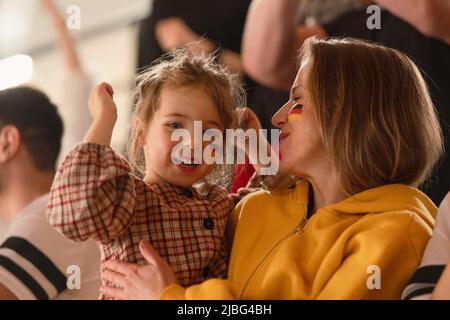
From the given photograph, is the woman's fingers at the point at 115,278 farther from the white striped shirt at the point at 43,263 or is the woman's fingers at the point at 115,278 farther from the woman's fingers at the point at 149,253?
the white striped shirt at the point at 43,263

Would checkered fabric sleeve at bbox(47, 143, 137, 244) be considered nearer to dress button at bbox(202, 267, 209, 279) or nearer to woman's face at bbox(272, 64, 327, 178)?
dress button at bbox(202, 267, 209, 279)

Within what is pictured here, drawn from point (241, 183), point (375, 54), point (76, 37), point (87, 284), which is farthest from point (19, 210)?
point (76, 37)

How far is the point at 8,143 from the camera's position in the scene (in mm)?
1703

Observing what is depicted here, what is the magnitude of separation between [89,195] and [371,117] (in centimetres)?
46

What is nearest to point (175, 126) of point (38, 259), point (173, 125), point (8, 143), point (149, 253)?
point (173, 125)

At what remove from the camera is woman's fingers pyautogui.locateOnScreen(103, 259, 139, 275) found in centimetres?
Result: 112

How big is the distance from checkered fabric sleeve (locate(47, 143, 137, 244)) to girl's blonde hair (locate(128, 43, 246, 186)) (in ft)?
0.63

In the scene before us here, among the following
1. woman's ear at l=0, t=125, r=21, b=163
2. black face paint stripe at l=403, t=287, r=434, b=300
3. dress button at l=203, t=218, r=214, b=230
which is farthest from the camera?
woman's ear at l=0, t=125, r=21, b=163

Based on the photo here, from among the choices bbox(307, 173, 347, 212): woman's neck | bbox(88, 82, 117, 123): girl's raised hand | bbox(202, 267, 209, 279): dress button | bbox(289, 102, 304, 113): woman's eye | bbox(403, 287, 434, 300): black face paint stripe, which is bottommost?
bbox(202, 267, 209, 279): dress button

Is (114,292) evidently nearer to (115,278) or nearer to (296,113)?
(115,278)

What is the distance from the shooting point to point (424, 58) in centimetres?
168

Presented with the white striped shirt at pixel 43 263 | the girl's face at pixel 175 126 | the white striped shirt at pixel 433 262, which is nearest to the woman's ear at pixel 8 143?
the white striped shirt at pixel 43 263

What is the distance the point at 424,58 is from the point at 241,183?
55cm

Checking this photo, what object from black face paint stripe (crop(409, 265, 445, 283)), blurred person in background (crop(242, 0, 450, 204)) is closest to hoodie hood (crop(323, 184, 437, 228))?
black face paint stripe (crop(409, 265, 445, 283))
